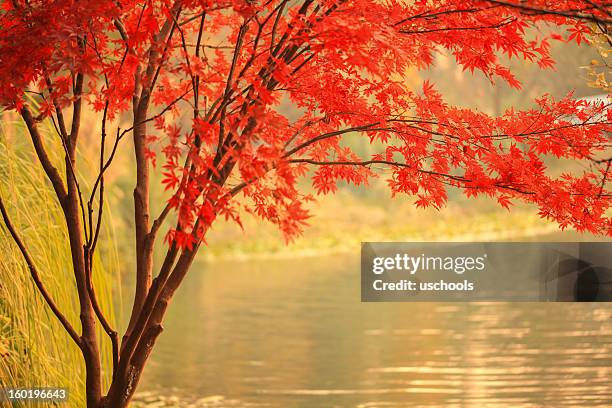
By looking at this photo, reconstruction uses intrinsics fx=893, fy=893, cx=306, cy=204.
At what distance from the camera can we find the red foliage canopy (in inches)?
88.9

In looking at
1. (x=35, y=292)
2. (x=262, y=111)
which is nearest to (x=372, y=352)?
(x=35, y=292)

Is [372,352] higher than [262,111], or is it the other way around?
[262,111]

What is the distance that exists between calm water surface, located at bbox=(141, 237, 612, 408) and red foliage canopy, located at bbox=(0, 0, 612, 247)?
2235 millimetres

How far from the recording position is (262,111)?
219cm

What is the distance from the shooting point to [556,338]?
6.55 metres

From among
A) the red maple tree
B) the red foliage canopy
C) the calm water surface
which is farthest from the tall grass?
the calm water surface

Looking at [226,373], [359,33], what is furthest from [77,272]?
[226,373]

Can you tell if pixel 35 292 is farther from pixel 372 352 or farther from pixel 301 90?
pixel 372 352

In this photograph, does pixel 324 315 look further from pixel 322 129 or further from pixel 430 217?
pixel 430 217

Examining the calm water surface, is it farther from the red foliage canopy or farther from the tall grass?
the red foliage canopy

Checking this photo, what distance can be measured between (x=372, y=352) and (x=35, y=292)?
10.9ft

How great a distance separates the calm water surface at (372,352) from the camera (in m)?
5.03

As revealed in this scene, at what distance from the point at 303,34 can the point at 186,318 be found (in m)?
5.54

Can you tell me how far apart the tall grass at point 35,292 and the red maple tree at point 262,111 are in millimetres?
470
